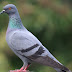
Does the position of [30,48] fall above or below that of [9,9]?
below

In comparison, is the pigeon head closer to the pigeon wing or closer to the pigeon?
the pigeon

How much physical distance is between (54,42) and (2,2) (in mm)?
1566

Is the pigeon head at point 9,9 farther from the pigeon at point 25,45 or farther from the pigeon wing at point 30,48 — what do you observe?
the pigeon wing at point 30,48

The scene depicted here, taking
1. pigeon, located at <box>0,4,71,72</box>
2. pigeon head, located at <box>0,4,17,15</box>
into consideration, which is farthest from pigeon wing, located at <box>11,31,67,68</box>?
pigeon head, located at <box>0,4,17,15</box>

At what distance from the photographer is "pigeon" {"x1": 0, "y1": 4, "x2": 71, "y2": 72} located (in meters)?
4.55

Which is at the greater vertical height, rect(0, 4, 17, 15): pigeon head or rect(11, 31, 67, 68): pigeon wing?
rect(0, 4, 17, 15): pigeon head

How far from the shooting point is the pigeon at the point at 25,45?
4.55 metres

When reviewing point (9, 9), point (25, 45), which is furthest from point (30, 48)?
point (9, 9)

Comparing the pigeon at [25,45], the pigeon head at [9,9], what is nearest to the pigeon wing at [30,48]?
the pigeon at [25,45]

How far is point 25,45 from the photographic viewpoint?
464 centimetres

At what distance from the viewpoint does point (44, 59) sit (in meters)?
4.53

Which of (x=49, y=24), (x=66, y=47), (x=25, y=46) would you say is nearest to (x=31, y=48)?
(x=25, y=46)

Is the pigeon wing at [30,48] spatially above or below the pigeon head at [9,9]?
below

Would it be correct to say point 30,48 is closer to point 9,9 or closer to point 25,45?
point 25,45
